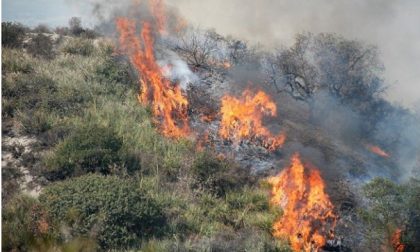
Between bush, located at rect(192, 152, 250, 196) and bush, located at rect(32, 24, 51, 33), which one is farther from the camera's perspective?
bush, located at rect(32, 24, 51, 33)

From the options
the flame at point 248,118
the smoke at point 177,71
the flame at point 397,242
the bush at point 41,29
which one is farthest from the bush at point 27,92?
the flame at point 397,242

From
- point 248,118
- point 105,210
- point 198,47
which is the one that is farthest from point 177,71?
point 105,210

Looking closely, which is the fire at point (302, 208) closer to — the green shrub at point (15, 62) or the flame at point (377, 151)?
the flame at point (377, 151)

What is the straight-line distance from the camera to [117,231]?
1033 cm

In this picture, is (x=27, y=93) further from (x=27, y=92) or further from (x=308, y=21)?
(x=308, y=21)

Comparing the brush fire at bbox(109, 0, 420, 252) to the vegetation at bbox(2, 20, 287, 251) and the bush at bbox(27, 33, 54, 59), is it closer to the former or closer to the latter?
the vegetation at bbox(2, 20, 287, 251)

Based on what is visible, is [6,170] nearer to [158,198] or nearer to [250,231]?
[158,198]

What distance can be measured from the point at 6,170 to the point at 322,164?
8979 mm

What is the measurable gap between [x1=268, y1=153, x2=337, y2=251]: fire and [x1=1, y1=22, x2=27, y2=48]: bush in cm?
1360

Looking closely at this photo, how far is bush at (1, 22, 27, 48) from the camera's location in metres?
20.7

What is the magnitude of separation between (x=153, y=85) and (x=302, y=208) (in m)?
8.49

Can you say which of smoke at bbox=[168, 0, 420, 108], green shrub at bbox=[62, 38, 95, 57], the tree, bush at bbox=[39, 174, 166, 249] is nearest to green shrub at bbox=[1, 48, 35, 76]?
green shrub at bbox=[62, 38, 95, 57]

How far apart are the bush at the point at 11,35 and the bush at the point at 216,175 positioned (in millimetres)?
11558

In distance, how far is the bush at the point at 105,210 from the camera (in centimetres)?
1020
